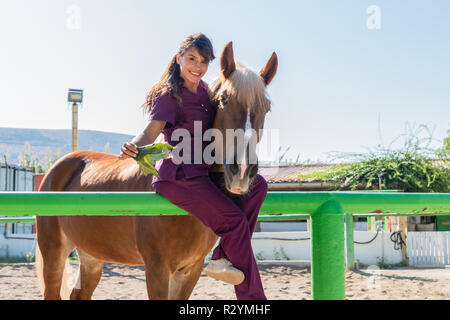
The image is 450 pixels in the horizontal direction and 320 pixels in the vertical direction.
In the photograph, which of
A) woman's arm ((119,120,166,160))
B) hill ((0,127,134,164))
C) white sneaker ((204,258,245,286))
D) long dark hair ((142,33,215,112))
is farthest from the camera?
hill ((0,127,134,164))

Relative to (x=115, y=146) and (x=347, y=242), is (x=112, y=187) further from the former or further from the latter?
(x=115, y=146)

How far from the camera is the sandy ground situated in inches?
258

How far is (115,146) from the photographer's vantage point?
153 m

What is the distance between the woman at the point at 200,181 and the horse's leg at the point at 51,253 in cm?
190

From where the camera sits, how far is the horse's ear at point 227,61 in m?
2.25

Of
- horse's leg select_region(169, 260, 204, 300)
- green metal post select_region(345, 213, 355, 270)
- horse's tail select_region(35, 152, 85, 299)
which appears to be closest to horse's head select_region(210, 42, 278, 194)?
horse's leg select_region(169, 260, 204, 300)

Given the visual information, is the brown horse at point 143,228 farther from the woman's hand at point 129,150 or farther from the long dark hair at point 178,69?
the woman's hand at point 129,150

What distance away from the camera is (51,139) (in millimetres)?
Answer: 154625

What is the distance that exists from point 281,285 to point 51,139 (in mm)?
160432

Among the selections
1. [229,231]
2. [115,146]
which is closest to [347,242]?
[229,231]

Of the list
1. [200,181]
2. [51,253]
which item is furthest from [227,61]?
[51,253]

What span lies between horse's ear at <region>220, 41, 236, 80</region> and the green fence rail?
955mm

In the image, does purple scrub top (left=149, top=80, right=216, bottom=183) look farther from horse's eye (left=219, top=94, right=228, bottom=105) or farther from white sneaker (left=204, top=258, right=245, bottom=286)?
white sneaker (left=204, top=258, right=245, bottom=286)

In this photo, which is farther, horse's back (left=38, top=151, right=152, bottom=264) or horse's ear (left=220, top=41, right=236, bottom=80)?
horse's back (left=38, top=151, right=152, bottom=264)
